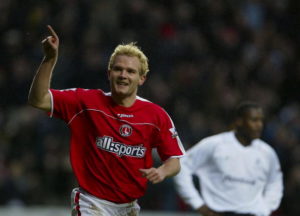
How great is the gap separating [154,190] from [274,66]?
3.60 metres

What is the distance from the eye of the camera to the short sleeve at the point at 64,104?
20.2 ft

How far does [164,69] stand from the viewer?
1449 cm

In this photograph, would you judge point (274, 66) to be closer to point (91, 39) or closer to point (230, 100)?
point (230, 100)

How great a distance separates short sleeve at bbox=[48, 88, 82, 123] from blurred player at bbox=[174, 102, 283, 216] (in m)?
2.43

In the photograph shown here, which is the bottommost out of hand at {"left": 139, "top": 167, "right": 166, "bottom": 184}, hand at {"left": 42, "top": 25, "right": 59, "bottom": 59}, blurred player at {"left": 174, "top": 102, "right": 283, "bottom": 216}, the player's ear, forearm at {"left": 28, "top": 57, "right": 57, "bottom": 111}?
blurred player at {"left": 174, "top": 102, "right": 283, "bottom": 216}

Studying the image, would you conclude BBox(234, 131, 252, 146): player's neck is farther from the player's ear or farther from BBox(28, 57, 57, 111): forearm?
BBox(28, 57, 57, 111): forearm

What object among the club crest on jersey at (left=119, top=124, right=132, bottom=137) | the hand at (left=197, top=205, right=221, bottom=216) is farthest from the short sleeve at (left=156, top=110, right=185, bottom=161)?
the hand at (left=197, top=205, right=221, bottom=216)

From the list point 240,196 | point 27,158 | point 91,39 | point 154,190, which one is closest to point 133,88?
point 240,196


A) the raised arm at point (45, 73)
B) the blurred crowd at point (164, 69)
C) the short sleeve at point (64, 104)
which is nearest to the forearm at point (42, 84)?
the raised arm at point (45, 73)

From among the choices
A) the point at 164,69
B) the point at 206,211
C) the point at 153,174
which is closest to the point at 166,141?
the point at 153,174

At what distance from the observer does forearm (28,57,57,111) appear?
5.80 meters

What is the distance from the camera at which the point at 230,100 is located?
13711 mm

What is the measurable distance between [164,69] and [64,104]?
831 centimetres

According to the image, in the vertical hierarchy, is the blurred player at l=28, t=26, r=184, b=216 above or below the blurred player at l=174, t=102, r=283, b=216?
above
